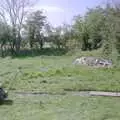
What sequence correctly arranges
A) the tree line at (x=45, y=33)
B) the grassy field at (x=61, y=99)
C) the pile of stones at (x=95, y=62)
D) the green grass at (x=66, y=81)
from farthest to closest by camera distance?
1. the tree line at (x=45, y=33)
2. the pile of stones at (x=95, y=62)
3. the green grass at (x=66, y=81)
4. the grassy field at (x=61, y=99)

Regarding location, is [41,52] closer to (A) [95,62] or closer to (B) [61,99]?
(A) [95,62]

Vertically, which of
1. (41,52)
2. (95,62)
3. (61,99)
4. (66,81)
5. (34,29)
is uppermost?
(34,29)

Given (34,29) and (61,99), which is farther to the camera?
(34,29)

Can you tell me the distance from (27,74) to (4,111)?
639cm

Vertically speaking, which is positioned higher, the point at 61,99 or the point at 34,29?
the point at 34,29

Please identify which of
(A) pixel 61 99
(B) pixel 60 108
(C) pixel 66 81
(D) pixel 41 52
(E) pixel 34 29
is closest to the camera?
(B) pixel 60 108

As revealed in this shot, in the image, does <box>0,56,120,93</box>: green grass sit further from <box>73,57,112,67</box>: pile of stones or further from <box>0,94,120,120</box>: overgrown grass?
<box>73,57,112,67</box>: pile of stones

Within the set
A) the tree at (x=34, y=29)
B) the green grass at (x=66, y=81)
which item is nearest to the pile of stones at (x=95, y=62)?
the green grass at (x=66, y=81)

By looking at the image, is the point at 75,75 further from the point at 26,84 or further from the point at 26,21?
the point at 26,21

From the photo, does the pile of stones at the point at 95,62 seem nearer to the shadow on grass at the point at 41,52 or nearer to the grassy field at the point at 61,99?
the grassy field at the point at 61,99

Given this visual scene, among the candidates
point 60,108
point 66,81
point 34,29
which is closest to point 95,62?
point 66,81

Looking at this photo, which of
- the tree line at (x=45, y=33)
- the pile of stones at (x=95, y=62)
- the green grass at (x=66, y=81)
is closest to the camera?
the green grass at (x=66, y=81)

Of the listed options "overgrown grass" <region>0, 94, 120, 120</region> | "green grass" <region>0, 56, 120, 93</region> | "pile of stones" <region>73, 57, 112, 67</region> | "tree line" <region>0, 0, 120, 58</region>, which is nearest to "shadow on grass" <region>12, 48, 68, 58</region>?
"tree line" <region>0, 0, 120, 58</region>

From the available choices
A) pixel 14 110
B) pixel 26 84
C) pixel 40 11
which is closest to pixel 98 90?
pixel 26 84
